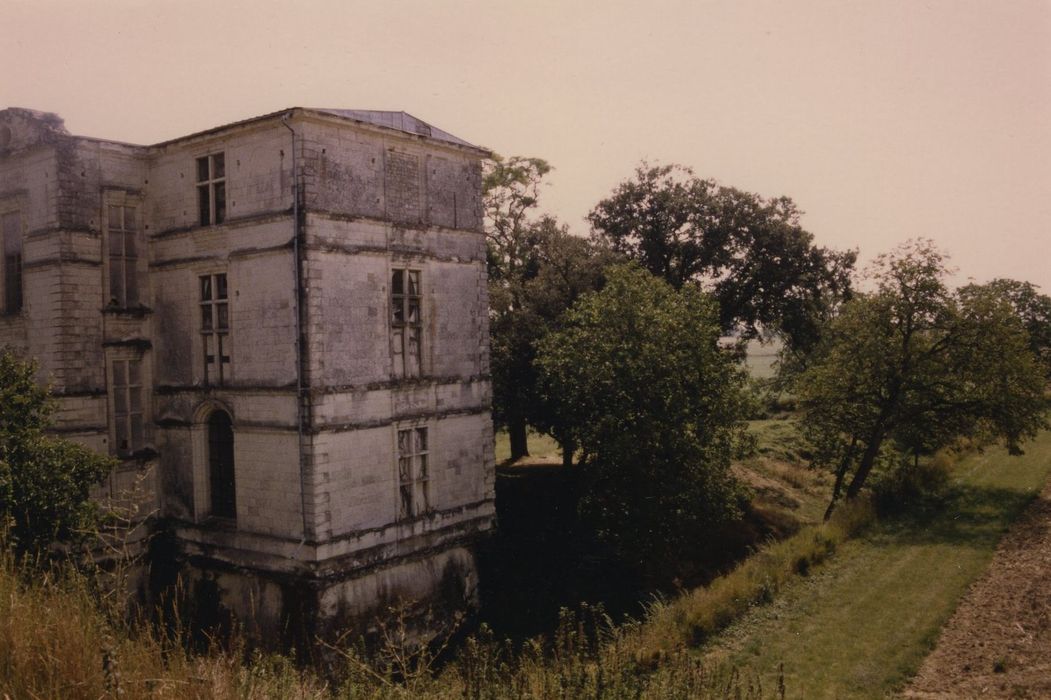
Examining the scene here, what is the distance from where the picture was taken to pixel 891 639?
1511 cm

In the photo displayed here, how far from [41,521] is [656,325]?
604 inches

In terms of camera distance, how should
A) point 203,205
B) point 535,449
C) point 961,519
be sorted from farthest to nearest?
point 535,449 → point 961,519 → point 203,205

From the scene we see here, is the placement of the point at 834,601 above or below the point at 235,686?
below

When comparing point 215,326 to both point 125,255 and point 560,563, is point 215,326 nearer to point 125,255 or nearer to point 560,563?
point 125,255

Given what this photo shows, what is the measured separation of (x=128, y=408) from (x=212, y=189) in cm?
618

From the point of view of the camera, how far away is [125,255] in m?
20.6

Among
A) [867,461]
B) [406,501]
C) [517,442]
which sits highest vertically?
[406,501]

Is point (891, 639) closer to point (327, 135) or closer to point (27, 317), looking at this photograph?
point (327, 135)

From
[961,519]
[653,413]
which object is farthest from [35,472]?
[961,519]

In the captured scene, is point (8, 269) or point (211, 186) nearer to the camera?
point (211, 186)

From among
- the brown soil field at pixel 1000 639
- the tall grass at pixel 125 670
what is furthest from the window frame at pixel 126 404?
the brown soil field at pixel 1000 639

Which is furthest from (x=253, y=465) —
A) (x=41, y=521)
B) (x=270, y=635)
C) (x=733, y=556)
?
(x=733, y=556)

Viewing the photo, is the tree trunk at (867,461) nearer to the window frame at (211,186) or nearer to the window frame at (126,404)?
the window frame at (211,186)

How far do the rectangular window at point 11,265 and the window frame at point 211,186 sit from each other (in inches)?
214
